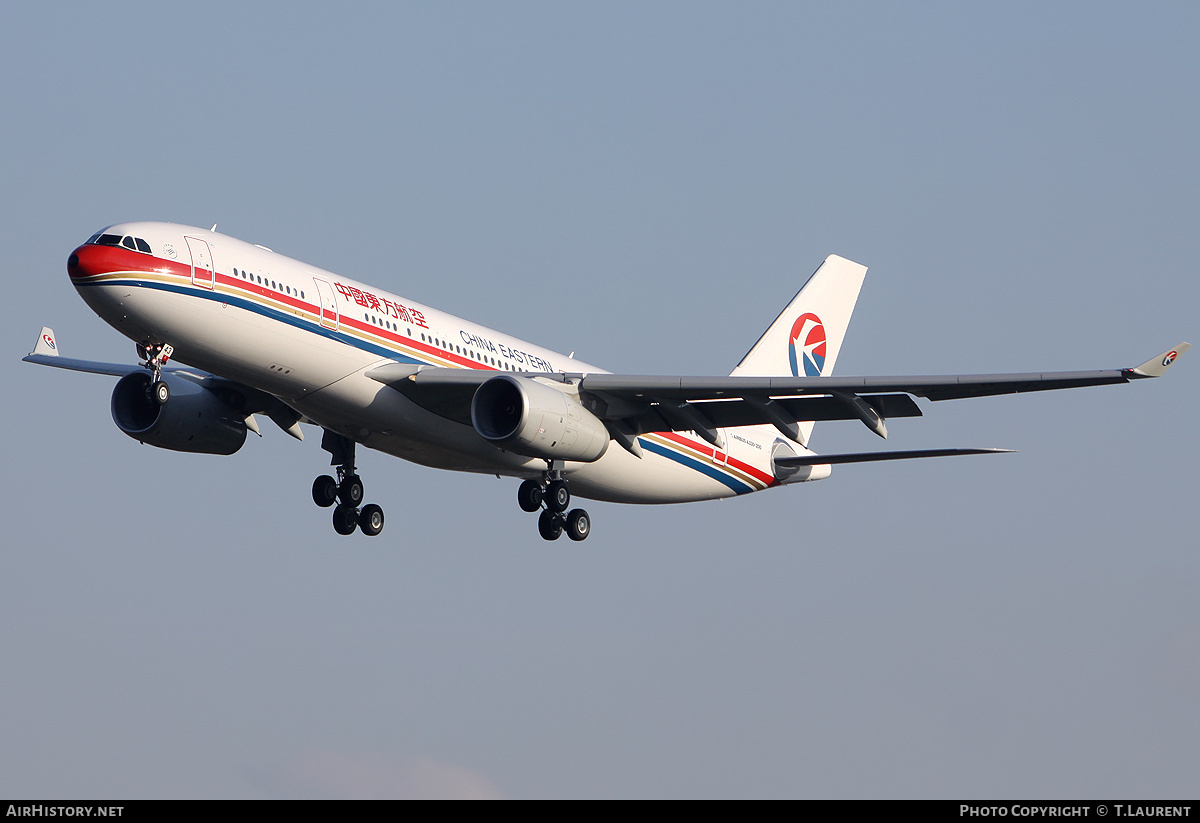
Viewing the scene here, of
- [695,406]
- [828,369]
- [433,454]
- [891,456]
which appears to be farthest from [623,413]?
[828,369]

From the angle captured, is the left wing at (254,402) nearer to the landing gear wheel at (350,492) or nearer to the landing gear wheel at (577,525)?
the landing gear wheel at (350,492)

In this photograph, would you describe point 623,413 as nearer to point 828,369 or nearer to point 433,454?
point 433,454

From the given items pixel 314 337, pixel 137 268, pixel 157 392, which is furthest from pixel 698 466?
pixel 137 268

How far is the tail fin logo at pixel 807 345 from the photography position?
146 feet

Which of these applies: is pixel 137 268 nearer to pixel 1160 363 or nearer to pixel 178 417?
pixel 178 417

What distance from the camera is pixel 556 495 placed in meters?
34.9

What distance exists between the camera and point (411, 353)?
3284 centimetres

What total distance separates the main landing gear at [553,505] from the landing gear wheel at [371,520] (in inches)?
153

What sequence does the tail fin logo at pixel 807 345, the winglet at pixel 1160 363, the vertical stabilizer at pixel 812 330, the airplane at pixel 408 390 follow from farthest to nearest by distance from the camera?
the tail fin logo at pixel 807 345
the vertical stabilizer at pixel 812 330
the airplane at pixel 408 390
the winglet at pixel 1160 363

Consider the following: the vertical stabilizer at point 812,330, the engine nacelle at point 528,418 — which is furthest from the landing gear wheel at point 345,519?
the vertical stabilizer at point 812,330

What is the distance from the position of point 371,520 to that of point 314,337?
8029 mm
